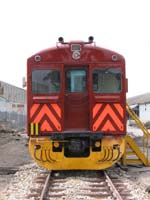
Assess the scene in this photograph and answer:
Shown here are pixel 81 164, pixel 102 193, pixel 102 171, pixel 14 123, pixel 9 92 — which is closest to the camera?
pixel 102 193

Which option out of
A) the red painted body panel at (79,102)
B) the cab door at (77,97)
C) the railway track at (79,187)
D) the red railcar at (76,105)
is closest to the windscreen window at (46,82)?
the red railcar at (76,105)

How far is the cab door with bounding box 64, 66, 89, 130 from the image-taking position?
12.9 meters

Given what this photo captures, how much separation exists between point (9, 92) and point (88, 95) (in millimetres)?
42293

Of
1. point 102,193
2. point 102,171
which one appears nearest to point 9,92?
point 102,171

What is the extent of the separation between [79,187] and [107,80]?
3.18 meters

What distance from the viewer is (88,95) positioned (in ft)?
42.0

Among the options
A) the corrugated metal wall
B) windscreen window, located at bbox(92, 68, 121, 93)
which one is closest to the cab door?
windscreen window, located at bbox(92, 68, 121, 93)

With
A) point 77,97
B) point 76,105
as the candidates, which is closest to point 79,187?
point 76,105

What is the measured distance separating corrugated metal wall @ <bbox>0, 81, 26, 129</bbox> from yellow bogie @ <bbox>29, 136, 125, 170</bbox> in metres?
27.6

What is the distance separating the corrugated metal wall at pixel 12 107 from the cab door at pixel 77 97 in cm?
2749

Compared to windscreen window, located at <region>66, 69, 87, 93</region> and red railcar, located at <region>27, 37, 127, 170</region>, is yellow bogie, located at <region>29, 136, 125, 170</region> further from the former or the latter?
windscreen window, located at <region>66, 69, 87, 93</region>

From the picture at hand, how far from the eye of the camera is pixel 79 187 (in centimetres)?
1077

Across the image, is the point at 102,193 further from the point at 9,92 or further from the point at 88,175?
the point at 9,92

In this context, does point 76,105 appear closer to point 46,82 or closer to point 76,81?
point 76,81
